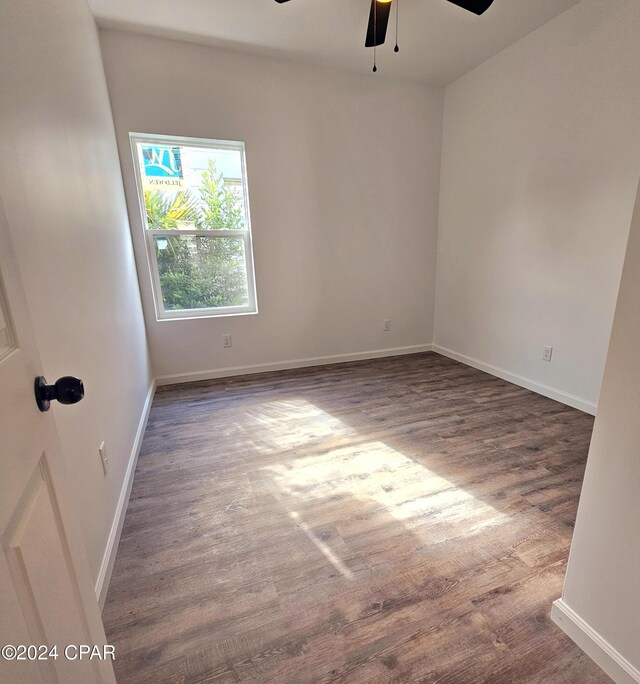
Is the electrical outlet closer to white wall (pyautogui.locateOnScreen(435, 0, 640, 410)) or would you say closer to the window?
the window

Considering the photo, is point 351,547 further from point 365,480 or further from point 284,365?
point 284,365

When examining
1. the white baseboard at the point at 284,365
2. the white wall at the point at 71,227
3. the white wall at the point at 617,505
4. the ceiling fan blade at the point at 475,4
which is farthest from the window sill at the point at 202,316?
the white wall at the point at 617,505

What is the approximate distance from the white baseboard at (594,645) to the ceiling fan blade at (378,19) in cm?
300

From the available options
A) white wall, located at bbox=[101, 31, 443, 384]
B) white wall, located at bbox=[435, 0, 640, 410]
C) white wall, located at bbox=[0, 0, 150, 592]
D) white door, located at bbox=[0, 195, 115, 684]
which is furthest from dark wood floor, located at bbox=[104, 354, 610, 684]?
white wall, located at bbox=[101, 31, 443, 384]

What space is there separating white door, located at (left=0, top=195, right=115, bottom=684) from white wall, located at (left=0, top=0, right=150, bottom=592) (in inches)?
19.2

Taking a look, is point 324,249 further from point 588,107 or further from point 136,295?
point 588,107

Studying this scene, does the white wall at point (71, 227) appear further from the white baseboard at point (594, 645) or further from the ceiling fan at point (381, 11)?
the white baseboard at point (594, 645)

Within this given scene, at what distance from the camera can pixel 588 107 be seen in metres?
2.38

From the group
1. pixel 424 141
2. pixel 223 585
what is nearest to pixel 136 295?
pixel 223 585

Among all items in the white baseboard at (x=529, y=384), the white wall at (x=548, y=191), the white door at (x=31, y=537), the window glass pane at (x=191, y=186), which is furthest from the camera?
the window glass pane at (x=191, y=186)

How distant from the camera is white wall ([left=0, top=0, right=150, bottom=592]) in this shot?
1085 mm

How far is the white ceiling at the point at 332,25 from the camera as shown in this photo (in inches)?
92.7

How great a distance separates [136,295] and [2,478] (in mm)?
2663

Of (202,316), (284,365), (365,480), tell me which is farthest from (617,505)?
(202,316)
